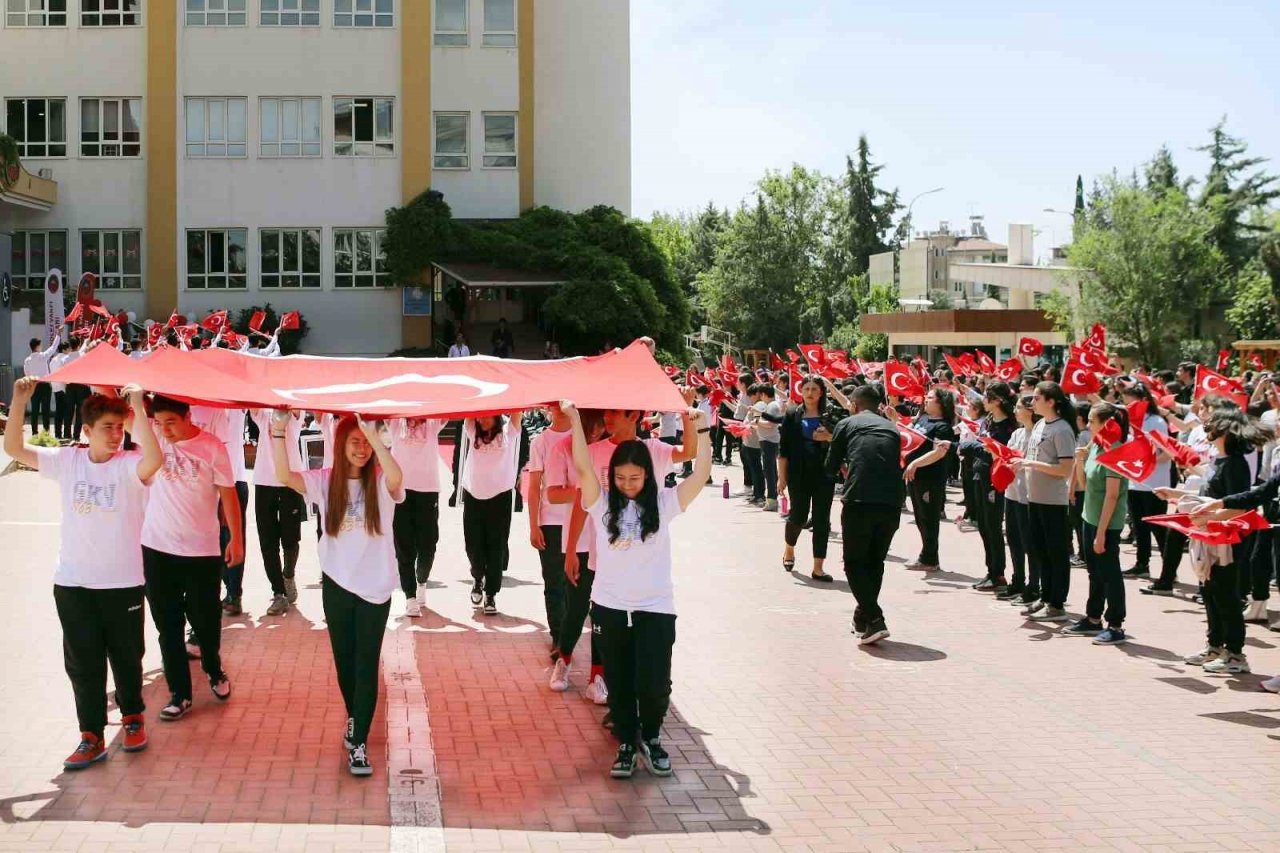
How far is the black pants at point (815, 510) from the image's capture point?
45.8 ft

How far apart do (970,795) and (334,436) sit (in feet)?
12.5

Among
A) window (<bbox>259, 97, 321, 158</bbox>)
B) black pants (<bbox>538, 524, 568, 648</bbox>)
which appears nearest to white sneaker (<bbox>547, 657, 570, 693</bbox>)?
black pants (<bbox>538, 524, 568, 648</bbox>)

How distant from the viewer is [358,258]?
4453cm

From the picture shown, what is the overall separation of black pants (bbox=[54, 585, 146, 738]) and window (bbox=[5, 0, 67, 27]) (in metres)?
40.8

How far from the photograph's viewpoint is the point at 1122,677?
9.98 m

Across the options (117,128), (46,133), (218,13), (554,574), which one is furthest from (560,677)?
(46,133)

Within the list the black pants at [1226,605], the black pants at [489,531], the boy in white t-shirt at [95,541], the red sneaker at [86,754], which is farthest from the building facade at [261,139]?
the red sneaker at [86,754]

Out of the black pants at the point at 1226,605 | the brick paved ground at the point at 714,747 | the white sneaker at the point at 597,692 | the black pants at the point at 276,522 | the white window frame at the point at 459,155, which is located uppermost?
the white window frame at the point at 459,155

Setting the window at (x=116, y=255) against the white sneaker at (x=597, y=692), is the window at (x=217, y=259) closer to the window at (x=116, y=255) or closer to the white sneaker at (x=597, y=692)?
the window at (x=116, y=255)

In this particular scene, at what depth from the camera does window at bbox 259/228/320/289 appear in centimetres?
4431

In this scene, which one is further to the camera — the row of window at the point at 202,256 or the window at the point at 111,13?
the row of window at the point at 202,256

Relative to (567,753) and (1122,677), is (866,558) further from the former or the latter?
(567,753)

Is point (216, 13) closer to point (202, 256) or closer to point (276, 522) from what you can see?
point (202, 256)

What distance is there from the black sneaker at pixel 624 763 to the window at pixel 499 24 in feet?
130
